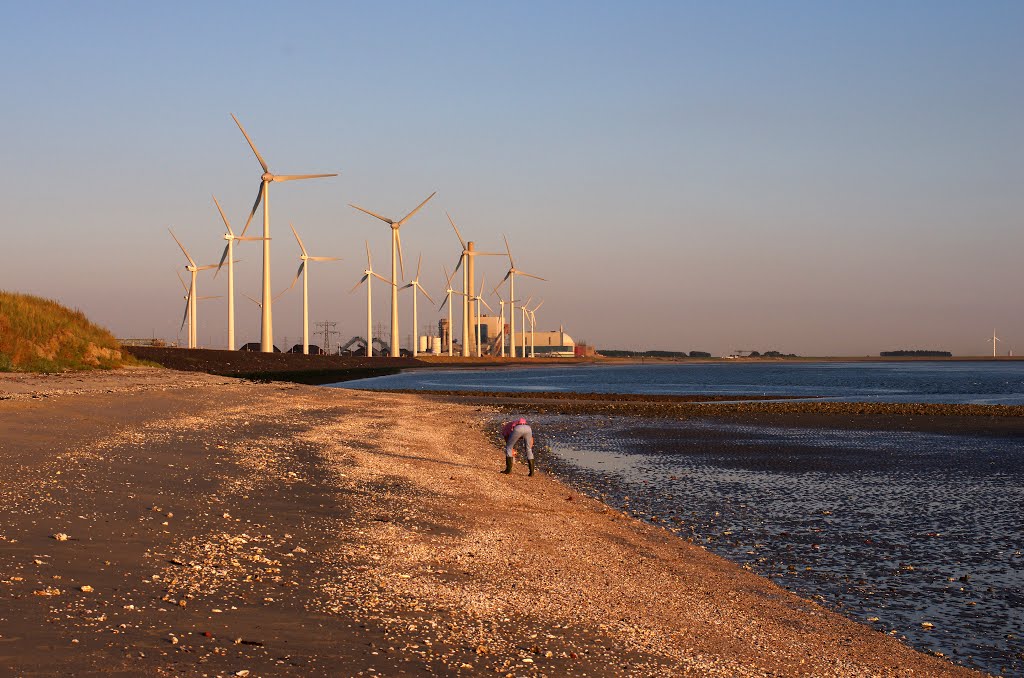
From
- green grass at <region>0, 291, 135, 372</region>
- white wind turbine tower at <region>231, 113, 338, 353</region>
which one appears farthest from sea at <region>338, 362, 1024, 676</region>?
white wind turbine tower at <region>231, 113, 338, 353</region>

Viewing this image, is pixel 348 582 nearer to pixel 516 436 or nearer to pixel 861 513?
pixel 861 513

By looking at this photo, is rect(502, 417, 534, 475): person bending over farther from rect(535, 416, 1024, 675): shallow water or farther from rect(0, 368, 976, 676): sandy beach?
rect(0, 368, 976, 676): sandy beach

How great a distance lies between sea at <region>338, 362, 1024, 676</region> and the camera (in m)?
12.6

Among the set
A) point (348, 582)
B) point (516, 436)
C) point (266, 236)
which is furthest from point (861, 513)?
point (266, 236)

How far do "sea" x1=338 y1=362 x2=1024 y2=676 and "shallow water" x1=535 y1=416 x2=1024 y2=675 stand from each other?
0.04m

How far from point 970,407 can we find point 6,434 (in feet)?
191

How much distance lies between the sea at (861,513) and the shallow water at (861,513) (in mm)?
38

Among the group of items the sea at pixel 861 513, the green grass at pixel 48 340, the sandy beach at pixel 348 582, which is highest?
the green grass at pixel 48 340

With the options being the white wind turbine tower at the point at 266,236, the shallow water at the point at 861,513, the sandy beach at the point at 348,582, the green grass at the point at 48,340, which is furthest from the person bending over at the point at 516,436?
the white wind turbine tower at the point at 266,236

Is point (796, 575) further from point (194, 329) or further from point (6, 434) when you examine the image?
point (194, 329)

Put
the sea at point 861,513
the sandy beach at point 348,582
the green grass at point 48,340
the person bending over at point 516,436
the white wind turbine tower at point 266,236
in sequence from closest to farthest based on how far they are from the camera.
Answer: the sandy beach at point 348,582
the sea at point 861,513
the person bending over at point 516,436
the green grass at point 48,340
the white wind turbine tower at point 266,236

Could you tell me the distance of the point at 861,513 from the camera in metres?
20.6

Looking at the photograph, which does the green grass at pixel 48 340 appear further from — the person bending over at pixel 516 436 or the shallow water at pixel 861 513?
the person bending over at pixel 516 436

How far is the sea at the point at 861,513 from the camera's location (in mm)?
12641
